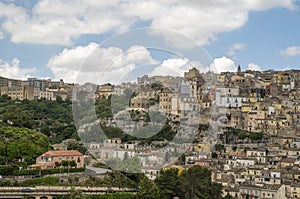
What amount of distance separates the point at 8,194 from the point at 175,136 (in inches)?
141

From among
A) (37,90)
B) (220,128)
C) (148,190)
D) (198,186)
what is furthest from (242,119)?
(37,90)

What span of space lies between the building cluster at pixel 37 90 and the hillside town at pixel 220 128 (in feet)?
0.24

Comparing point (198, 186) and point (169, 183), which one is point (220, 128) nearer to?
point (198, 186)

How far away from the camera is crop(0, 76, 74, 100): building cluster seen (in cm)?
2358

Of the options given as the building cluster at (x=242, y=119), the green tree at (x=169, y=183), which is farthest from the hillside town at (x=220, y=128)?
the green tree at (x=169, y=183)

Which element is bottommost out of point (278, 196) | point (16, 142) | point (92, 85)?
point (278, 196)

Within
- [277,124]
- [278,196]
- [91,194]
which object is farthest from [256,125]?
[91,194]

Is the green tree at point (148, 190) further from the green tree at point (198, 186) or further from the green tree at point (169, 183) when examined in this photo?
the green tree at point (198, 186)

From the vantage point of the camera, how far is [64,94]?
2473cm

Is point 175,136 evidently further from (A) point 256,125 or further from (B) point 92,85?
(A) point 256,125

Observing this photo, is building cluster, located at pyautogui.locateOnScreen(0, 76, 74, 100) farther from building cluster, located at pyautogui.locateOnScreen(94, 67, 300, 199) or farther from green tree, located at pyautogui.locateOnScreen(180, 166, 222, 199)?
green tree, located at pyautogui.locateOnScreen(180, 166, 222, 199)

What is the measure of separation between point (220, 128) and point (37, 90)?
12320 millimetres

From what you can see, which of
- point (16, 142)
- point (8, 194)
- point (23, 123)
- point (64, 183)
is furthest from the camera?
point (23, 123)

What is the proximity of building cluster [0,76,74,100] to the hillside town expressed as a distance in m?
0.07
